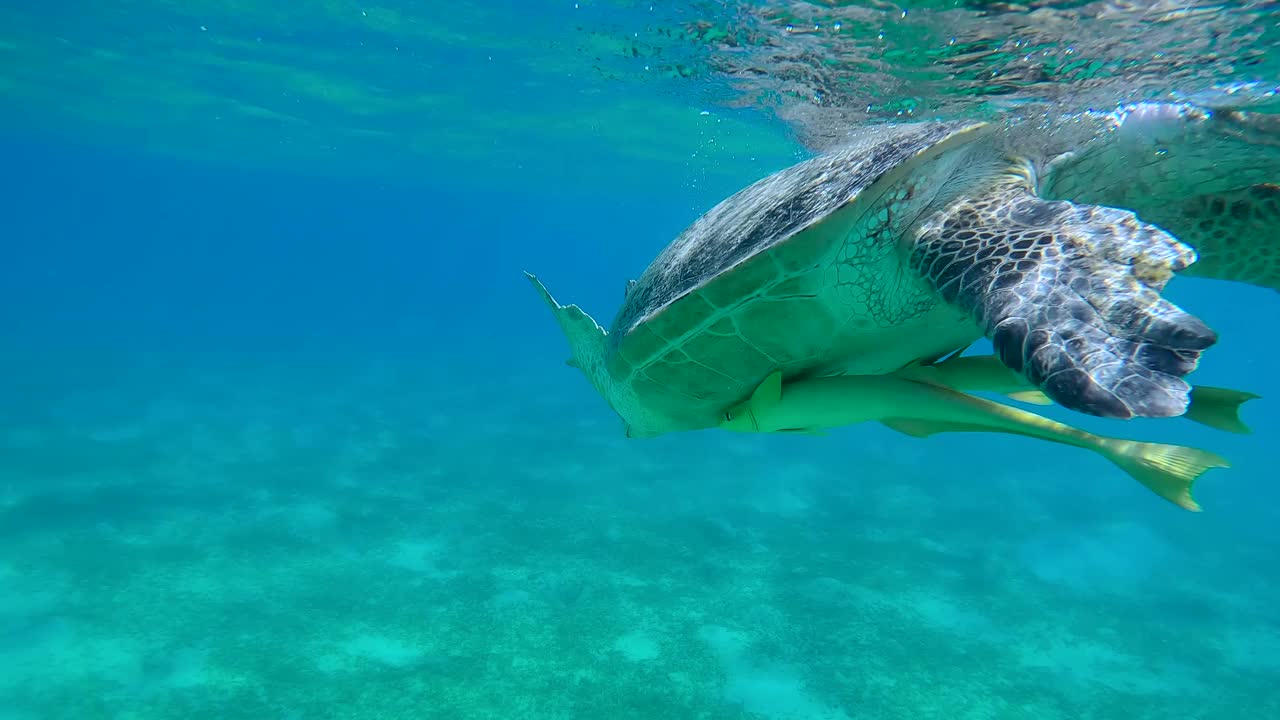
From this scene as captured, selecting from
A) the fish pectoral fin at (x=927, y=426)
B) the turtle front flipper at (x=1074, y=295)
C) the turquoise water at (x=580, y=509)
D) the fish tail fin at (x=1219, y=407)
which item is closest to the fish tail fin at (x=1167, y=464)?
the fish tail fin at (x=1219, y=407)

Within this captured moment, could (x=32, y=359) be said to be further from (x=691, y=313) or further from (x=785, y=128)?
(x=691, y=313)

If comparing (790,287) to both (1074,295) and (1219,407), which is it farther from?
(1219,407)

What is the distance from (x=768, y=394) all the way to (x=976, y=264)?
42.8 inches

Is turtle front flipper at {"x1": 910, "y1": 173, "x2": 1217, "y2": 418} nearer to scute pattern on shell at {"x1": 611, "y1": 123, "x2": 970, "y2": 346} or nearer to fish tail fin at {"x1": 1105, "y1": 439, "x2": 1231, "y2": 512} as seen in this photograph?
scute pattern on shell at {"x1": 611, "y1": 123, "x2": 970, "y2": 346}

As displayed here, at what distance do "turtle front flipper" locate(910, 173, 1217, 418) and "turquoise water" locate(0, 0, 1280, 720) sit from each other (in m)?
4.77

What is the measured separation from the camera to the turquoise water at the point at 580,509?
604cm

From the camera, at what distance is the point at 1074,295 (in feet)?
6.26

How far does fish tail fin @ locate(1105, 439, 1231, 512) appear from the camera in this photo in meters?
2.12

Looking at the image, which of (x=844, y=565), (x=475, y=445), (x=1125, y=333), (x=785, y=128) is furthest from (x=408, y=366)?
(x=1125, y=333)

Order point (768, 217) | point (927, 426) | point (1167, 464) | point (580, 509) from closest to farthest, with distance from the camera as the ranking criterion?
1. point (1167, 464)
2. point (927, 426)
3. point (768, 217)
4. point (580, 509)

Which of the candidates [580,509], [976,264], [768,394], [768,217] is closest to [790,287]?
[768,217]

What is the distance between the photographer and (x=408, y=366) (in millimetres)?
22500

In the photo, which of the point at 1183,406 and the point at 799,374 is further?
the point at 799,374

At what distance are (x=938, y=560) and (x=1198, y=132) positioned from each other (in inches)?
295
